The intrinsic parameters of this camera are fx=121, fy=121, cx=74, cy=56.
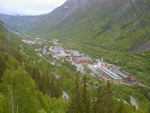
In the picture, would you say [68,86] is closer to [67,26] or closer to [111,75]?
[111,75]

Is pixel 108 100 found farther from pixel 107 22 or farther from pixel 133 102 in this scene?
pixel 107 22

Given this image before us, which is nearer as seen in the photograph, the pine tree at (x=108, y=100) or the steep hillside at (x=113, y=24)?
the pine tree at (x=108, y=100)

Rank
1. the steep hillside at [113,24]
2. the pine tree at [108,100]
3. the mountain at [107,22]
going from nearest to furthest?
the pine tree at [108,100]
the mountain at [107,22]
the steep hillside at [113,24]

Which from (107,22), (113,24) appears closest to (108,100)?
(113,24)

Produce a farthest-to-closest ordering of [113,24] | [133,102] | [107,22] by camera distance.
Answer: [107,22] → [113,24] → [133,102]

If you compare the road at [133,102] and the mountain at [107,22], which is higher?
the mountain at [107,22]

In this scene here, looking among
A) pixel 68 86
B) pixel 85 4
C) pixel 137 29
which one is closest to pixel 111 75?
pixel 68 86

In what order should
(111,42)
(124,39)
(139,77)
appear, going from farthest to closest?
(111,42)
(124,39)
(139,77)

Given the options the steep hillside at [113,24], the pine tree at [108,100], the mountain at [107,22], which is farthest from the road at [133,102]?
the steep hillside at [113,24]

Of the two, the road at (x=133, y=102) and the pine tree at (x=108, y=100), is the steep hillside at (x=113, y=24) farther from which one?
the pine tree at (x=108, y=100)

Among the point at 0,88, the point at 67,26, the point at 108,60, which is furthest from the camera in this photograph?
the point at 67,26

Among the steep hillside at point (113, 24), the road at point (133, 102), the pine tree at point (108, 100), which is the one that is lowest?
the road at point (133, 102)
